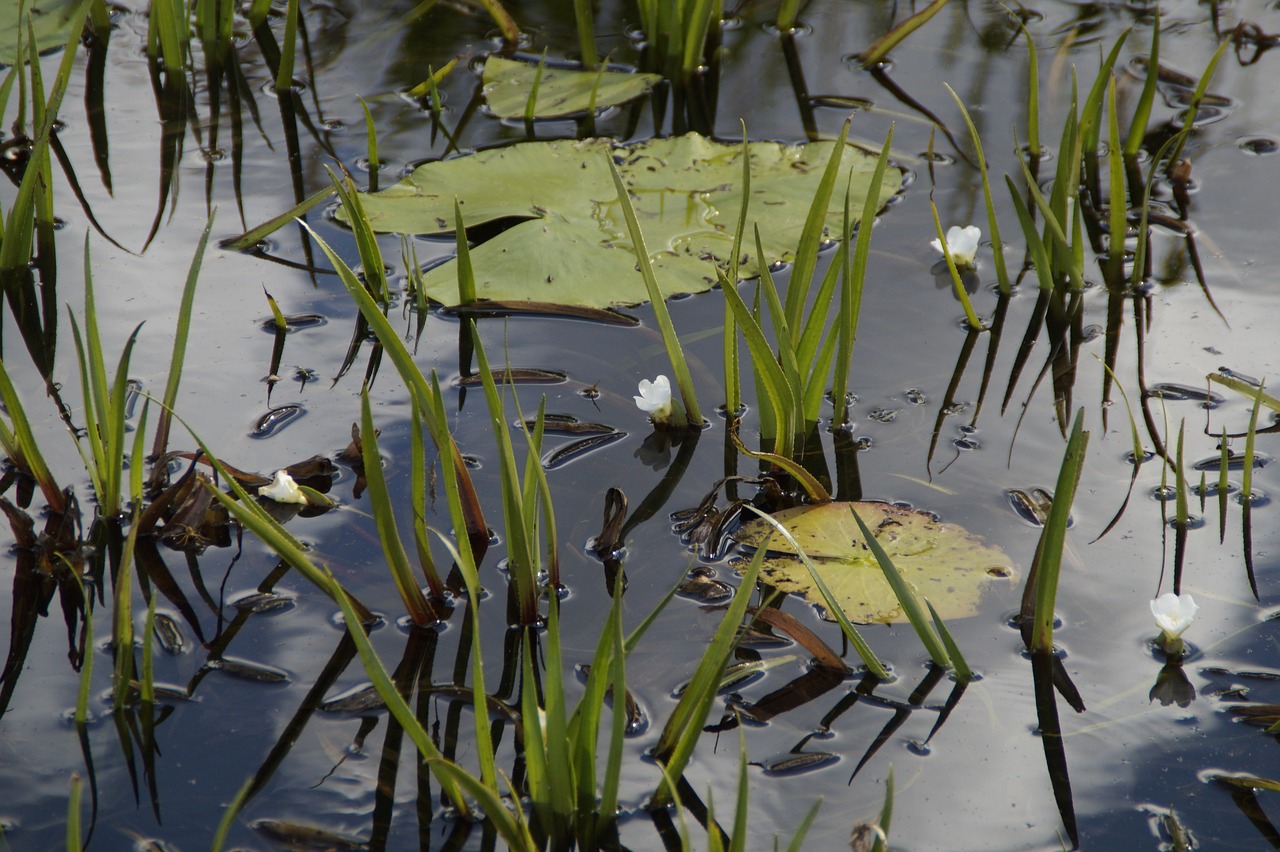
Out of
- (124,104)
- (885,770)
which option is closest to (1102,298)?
(885,770)

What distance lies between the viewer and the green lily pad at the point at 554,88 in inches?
105

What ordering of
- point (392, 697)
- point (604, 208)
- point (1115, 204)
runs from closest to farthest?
point (392, 697)
point (1115, 204)
point (604, 208)

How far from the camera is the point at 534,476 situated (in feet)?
4.21

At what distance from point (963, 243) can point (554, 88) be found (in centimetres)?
119

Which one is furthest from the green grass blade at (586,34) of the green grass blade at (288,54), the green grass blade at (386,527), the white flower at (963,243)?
the green grass blade at (386,527)

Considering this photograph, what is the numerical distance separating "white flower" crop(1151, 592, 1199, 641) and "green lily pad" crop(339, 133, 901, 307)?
93 centimetres

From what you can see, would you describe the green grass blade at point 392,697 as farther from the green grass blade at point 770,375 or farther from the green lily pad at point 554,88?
the green lily pad at point 554,88

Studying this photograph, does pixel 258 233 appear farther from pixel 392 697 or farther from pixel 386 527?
pixel 392 697

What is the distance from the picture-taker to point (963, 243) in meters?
2.05

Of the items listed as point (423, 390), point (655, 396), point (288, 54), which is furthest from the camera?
point (288, 54)

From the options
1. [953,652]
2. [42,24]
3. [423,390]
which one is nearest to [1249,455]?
[953,652]

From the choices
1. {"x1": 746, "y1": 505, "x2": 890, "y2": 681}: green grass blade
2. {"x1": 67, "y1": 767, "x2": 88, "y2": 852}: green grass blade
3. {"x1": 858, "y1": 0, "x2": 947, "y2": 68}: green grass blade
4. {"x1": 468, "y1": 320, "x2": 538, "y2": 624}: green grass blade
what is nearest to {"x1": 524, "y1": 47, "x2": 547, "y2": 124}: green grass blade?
{"x1": 858, "y1": 0, "x2": 947, "y2": 68}: green grass blade

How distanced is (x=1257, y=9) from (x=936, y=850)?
280 cm

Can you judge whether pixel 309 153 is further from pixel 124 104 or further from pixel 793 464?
pixel 793 464
